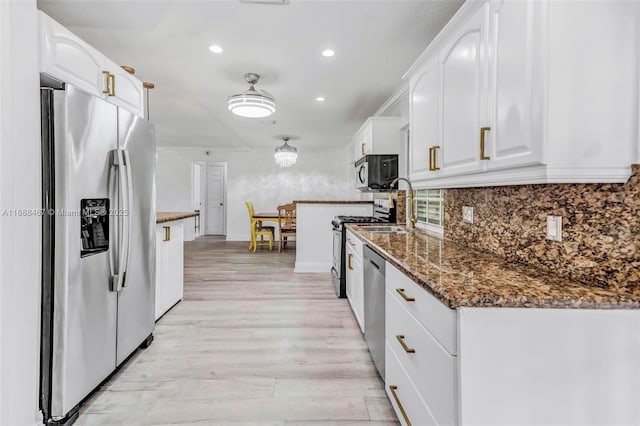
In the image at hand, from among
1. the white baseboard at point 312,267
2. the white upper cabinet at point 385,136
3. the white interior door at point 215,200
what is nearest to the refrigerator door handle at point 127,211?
the white upper cabinet at point 385,136

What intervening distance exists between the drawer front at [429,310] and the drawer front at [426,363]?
0.03 m

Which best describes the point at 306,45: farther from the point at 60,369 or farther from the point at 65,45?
the point at 60,369

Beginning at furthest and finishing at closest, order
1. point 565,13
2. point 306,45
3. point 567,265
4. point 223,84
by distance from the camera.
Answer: point 223,84
point 306,45
point 567,265
point 565,13

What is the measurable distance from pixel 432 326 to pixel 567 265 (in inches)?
23.9

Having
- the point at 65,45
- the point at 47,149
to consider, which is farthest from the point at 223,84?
the point at 47,149

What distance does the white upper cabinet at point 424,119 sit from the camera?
1.84m

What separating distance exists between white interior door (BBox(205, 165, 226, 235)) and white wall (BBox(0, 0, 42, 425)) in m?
7.81

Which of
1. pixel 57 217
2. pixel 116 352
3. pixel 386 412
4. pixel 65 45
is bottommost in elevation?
pixel 386 412

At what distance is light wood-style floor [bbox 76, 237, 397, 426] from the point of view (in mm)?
1699

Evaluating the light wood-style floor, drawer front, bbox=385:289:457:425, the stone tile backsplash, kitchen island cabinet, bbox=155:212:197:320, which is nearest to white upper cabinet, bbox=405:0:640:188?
the stone tile backsplash

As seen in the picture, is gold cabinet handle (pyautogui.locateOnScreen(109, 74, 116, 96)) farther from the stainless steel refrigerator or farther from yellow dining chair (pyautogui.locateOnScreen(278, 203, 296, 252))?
yellow dining chair (pyautogui.locateOnScreen(278, 203, 296, 252))

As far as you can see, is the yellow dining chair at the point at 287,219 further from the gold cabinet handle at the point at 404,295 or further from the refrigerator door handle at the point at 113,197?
the gold cabinet handle at the point at 404,295

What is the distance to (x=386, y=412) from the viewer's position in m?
1.71

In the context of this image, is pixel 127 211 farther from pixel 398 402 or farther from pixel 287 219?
pixel 287 219
